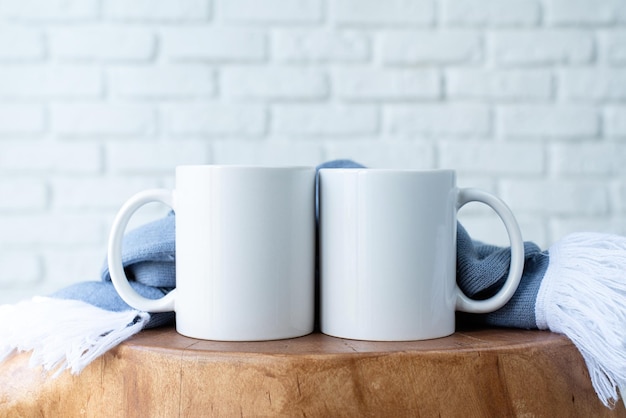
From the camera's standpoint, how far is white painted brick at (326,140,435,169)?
144cm

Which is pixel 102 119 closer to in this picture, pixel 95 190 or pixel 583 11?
pixel 95 190

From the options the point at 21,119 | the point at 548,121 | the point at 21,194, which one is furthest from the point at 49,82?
the point at 548,121

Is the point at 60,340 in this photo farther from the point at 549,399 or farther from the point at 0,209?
the point at 0,209

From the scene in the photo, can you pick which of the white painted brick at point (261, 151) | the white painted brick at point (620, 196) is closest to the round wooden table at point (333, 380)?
the white painted brick at point (261, 151)

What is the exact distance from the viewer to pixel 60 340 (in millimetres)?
613

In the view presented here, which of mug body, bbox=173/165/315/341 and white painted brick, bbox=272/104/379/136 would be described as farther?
white painted brick, bbox=272/104/379/136

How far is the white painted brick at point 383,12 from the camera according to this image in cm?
144

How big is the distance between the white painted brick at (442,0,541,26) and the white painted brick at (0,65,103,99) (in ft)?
2.30

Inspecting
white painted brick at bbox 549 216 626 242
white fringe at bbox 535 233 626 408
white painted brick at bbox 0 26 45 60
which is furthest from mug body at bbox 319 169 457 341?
white painted brick at bbox 0 26 45 60

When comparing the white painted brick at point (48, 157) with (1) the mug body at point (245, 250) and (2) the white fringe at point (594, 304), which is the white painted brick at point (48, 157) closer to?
(1) the mug body at point (245, 250)

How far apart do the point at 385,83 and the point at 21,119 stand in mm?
716

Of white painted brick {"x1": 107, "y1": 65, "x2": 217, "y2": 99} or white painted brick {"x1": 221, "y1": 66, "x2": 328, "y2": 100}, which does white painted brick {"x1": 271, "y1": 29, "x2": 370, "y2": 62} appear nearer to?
white painted brick {"x1": 221, "y1": 66, "x2": 328, "y2": 100}

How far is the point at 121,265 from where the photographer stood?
0.67m

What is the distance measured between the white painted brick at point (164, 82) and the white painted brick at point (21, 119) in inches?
6.1
